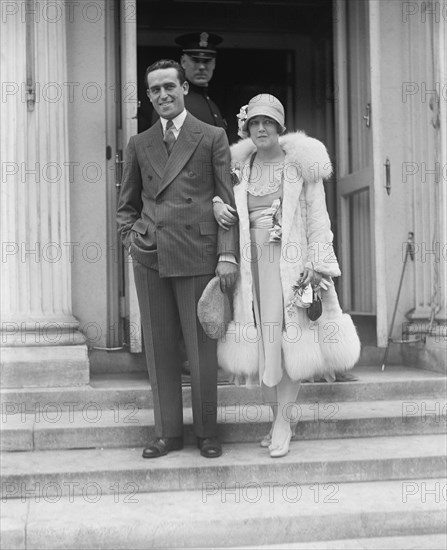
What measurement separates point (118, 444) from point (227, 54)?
18.7ft

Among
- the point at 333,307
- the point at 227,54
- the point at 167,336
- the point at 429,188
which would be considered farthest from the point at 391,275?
the point at 227,54

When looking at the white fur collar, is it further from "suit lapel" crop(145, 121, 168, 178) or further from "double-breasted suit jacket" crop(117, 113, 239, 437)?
"suit lapel" crop(145, 121, 168, 178)

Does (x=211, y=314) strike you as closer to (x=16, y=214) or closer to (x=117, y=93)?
(x=16, y=214)

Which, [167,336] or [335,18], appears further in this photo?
[335,18]

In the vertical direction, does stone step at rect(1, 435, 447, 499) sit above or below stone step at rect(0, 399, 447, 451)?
below

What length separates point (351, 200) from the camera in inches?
275

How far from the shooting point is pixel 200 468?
4.38 m

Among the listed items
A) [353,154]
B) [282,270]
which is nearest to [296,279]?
[282,270]

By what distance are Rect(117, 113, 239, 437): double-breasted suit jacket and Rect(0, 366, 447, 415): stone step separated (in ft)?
2.46

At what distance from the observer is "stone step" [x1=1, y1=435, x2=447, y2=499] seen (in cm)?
432

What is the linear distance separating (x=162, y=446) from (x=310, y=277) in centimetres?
121

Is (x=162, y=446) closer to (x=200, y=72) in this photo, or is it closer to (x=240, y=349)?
(x=240, y=349)

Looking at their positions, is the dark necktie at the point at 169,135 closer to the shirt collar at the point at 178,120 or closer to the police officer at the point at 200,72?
the shirt collar at the point at 178,120

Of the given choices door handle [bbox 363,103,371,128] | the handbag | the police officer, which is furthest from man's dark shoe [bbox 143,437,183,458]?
door handle [bbox 363,103,371,128]
